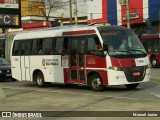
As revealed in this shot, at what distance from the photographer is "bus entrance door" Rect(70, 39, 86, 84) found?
19081 millimetres

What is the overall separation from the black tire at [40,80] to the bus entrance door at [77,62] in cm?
242

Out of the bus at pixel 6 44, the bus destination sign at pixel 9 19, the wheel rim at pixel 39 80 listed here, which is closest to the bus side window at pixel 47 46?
the wheel rim at pixel 39 80

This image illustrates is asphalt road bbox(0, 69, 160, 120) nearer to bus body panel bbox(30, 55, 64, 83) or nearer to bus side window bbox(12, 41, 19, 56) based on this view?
bus body panel bbox(30, 55, 64, 83)

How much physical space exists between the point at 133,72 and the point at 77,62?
2569mm

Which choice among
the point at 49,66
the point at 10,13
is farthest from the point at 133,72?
the point at 10,13

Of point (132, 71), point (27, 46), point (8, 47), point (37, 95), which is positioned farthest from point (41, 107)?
point (8, 47)

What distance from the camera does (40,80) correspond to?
21.9 metres

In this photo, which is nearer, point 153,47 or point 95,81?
point 95,81

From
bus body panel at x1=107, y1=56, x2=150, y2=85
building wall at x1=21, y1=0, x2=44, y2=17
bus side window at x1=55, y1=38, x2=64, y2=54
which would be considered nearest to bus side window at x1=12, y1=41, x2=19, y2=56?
bus side window at x1=55, y1=38, x2=64, y2=54

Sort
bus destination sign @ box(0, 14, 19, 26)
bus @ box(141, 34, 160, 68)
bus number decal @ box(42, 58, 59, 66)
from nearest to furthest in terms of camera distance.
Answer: bus destination sign @ box(0, 14, 19, 26), bus number decal @ box(42, 58, 59, 66), bus @ box(141, 34, 160, 68)

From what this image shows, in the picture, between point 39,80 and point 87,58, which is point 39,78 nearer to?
point 39,80

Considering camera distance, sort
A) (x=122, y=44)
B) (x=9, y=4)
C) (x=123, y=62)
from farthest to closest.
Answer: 1. (x=9, y=4)
2. (x=122, y=44)
3. (x=123, y=62)

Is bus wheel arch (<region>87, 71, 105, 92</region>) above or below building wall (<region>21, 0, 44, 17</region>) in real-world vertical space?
below

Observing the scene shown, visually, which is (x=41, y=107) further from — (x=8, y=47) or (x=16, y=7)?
(x=8, y=47)
